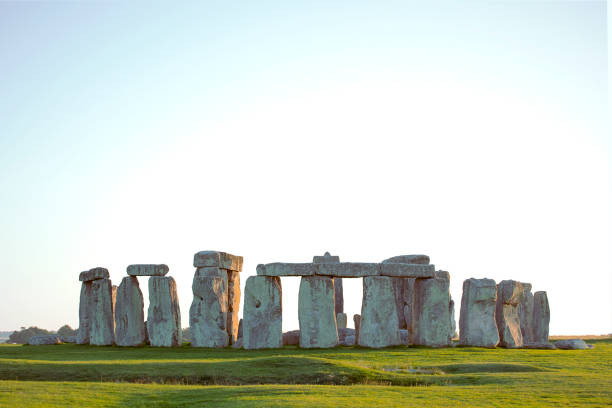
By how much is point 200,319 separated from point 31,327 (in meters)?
25.0

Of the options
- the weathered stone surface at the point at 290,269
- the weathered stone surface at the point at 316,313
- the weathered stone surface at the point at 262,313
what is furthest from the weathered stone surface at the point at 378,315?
the weathered stone surface at the point at 262,313

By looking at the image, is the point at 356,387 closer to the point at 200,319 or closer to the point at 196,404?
the point at 196,404

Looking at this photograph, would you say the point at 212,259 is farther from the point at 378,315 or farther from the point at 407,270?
the point at 407,270

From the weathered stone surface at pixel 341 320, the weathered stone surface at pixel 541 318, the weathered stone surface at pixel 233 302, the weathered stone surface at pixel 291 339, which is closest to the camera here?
the weathered stone surface at pixel 291 339

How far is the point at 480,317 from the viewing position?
28.2 m

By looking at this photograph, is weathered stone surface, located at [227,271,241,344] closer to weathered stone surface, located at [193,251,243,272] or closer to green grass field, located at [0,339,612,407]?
weathered stone surface, located at [193,251,243,272]

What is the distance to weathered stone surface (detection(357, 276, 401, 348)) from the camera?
89.1 ft

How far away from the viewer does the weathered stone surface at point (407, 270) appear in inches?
1093

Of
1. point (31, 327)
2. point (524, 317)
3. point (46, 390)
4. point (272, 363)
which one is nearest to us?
point (46, 390)

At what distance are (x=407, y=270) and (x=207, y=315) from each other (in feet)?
25.7

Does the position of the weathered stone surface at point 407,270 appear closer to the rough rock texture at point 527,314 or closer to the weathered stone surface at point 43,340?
the rough rock texture at point 527,314

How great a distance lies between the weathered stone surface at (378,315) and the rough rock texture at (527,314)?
8292 mm

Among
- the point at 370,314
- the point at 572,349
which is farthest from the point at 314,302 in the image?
the point at 572,349

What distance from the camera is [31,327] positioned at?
48469mm
